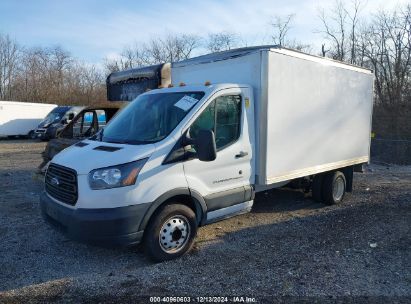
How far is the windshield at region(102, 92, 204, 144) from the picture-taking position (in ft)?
16.7

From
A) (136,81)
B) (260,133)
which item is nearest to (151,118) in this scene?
(260,133)

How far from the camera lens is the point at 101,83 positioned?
51.2 m

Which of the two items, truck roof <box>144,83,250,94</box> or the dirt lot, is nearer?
the dirt lot

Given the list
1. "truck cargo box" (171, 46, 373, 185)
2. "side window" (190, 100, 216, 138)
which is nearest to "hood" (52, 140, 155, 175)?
"side window" (190, 100, 216, 138)

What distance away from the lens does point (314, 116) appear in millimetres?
7020

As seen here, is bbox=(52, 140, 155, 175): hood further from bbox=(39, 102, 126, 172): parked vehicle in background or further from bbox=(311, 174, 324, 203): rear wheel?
bbox=(39, 102, 126, 172): parked vehicle in background

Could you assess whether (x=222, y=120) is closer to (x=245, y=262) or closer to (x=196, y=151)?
(x=196, y=151)

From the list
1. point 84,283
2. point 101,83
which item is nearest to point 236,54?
point 84,283

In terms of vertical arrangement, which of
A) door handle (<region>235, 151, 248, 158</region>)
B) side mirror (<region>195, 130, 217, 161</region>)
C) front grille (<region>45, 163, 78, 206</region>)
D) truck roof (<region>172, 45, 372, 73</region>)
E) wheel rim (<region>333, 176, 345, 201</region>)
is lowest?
wheel rim (<region>333, 176, 345, 201</region>)

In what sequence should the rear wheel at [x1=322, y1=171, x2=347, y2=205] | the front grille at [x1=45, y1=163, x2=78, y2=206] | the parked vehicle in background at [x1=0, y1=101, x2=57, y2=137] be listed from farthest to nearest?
the parked vehicle in background at [x1=0, y1=101, x2=57, y2=137] → the rear wheel at [x1=322, y1=171, x2=347, y2=205] → the front grille at [x1=45, y1=163, x2=78, y2=206]

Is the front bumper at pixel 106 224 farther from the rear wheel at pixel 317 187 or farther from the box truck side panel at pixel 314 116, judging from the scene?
the rear wheel at pixel 317 187

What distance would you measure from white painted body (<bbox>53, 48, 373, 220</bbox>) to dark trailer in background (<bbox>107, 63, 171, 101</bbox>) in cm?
325

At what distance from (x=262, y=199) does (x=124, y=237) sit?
4559 millimetres

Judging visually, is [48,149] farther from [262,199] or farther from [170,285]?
[170,285]
